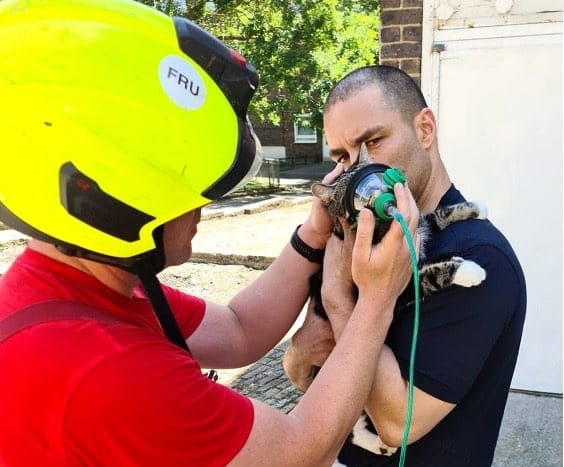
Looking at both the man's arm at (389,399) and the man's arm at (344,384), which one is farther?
the man's arm at (389,399)

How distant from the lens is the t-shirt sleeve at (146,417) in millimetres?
1132

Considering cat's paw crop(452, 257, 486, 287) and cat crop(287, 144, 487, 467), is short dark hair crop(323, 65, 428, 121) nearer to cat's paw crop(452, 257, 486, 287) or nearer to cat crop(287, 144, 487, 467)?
cat crop(287, 144, 487, 467)

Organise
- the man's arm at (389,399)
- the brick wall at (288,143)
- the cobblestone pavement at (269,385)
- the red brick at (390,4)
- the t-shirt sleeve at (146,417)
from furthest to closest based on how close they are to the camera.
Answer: the brick wall at (288,143), the cobblestone pavement at (269,385), the red brick at (390,4), the man's arm at (389,399), the t-shirt sleeve at (146,417)

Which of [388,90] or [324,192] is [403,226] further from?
[388,90]

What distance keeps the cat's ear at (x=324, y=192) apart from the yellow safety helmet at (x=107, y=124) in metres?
0.40

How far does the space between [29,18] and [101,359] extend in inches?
29.4

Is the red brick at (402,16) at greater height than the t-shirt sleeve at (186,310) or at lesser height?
greater

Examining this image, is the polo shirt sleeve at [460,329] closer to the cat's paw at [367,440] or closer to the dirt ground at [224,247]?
the cat's paw at [367,440]

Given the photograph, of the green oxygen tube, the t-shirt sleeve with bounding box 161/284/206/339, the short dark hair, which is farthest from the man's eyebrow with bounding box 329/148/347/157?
the t-shirt sleeve with bounding box 161/284/206/339

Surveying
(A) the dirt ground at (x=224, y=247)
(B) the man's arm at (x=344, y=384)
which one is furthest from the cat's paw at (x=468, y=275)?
(A) the dirt ground at (x=224, y=247)

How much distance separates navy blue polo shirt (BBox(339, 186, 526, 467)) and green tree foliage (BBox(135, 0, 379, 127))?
1434 centimetres

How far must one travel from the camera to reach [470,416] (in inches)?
66.3

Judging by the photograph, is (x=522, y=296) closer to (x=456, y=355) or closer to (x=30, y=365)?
(x=456, y=355)

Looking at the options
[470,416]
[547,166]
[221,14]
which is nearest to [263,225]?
[221,14]
